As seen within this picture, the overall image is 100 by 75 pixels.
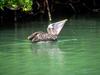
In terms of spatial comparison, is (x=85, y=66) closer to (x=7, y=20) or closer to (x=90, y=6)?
(x=7, y=20)

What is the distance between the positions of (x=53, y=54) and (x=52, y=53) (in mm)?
160

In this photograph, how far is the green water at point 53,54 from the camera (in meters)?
10.6

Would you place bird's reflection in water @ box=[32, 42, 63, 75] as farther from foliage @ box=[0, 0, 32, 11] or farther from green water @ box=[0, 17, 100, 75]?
foliage @ box=[0, 0, 32, 11]

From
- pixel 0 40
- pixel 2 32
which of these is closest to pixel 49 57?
pixel 0 40

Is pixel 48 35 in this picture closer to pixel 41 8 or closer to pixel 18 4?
pixel 18 4

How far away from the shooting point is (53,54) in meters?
12.5

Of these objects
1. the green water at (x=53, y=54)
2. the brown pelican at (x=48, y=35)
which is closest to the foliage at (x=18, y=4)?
the green water at (x=53, y=54)

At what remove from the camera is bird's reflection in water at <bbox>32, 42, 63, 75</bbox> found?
1087 centimetres

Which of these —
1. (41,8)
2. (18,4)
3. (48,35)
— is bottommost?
(41,8)

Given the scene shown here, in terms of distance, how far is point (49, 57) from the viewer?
1209 centimetres

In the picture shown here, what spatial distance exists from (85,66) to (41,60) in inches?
52.4

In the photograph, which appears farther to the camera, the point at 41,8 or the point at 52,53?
the point at 41,8

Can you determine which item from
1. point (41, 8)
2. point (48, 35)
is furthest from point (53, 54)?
point (41, 8)

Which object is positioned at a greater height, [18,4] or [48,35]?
[18,4]
